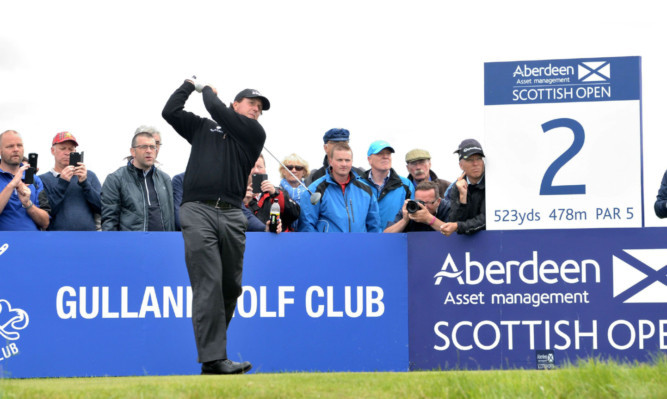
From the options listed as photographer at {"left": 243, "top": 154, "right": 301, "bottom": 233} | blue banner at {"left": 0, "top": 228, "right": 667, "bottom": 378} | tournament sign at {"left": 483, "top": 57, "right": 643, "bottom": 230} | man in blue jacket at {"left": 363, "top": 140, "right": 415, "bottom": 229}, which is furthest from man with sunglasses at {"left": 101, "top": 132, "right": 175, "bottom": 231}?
tournament sign at {"left": 483, "top": 57, "right": 643, "bottom": 230}

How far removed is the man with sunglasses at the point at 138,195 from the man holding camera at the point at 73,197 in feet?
1.07

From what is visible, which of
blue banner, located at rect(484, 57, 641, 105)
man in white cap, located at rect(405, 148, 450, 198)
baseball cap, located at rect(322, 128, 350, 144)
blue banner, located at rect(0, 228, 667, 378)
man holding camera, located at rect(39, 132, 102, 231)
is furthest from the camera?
man in white cap, located at rect(405, 148, 450, 198)

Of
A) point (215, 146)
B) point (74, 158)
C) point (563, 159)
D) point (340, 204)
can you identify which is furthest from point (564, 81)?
point (74, 158)

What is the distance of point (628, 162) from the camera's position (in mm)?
9312

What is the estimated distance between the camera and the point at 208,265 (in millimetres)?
7805

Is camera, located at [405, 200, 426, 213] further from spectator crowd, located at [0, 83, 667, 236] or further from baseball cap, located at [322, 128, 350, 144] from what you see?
baseball cap, located at [322, 128, 350, 144]

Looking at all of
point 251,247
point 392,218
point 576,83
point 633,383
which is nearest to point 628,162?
point 576,83

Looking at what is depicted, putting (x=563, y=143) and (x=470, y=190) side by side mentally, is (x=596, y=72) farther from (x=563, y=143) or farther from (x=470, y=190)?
(x=470, y=190)

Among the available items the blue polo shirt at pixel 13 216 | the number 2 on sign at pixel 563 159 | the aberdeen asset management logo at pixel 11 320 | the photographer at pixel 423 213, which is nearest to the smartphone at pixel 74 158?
the blue polo shirt at pixel 13 216

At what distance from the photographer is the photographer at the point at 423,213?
943 centimetres

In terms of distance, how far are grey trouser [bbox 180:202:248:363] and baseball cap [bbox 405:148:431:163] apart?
11.6ft

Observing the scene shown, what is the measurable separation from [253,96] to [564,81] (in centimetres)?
321

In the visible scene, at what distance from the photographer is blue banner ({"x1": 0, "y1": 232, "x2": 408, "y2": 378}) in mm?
9430

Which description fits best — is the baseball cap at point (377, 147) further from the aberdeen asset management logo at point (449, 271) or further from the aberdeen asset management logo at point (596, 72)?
the aberdeen asset management logo at point (596, 72)
